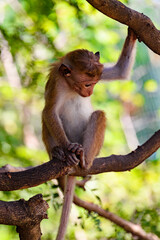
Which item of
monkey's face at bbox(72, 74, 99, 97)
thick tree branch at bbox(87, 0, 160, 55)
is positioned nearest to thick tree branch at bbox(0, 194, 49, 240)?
thick tree branch at bbox(87, 0, 160, 55)

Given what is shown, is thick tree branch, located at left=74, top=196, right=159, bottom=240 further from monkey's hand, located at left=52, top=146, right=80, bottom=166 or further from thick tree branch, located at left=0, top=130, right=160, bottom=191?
monkey's hand, located at left=52, top=146, right=80, bottom=166

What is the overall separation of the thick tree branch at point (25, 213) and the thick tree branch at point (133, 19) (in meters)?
1.56

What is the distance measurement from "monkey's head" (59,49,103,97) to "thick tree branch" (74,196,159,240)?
1554mm

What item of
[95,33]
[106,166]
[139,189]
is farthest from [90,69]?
[139,189]

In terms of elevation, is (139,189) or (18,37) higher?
(18,37)

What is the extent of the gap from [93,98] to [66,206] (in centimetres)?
394

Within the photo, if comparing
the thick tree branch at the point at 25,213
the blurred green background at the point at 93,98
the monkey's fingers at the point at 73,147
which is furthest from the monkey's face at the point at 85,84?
the thick tree branch at the point at 25,213

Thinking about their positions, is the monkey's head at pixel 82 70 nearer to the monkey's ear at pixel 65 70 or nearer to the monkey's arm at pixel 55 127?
the monkey's ear at pixel 65 70

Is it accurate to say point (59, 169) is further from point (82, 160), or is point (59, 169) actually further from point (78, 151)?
point (82, 160)

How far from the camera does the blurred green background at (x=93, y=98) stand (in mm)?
5227

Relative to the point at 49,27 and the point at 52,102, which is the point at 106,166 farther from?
the point at 49,27

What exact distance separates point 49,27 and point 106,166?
92.1 inches

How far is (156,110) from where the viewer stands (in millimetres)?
8203

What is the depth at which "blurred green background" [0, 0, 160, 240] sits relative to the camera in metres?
5.23
